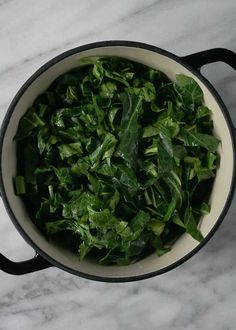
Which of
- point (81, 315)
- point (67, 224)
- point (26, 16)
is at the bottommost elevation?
point (81, 315)

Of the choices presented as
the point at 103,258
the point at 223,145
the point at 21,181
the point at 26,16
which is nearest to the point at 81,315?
the point at 103,258

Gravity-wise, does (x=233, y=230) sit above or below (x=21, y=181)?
below

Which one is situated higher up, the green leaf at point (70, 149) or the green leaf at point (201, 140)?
the green leaf at point (70, 149)

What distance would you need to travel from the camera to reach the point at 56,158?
1.16 meters

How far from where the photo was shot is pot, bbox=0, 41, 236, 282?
1.06 meters

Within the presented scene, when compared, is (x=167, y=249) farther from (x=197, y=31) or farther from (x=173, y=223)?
(x=197, y=31)

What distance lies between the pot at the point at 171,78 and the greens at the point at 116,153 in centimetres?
2

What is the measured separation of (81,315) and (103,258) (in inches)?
7.6

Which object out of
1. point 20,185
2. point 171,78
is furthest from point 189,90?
point 20,185

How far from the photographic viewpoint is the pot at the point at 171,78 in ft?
3.49

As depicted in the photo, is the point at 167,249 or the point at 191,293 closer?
the point at 167,249

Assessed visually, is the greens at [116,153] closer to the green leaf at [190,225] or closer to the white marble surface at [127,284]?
the green leaf at [190,225]

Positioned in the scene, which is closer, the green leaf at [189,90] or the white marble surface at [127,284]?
the green leaf at [189,90]

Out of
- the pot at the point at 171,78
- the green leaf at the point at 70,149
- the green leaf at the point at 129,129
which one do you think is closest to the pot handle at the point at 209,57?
the pot at the point at 171,78
